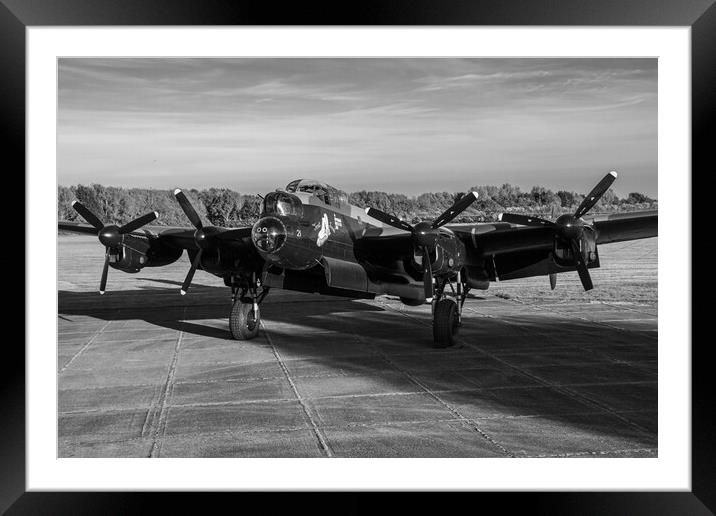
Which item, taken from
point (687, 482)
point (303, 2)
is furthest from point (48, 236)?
point (687, 482)

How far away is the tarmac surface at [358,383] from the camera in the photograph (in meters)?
10.7

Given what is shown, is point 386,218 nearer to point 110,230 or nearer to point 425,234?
point 425,234

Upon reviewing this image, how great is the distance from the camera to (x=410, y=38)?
1170 centimetres

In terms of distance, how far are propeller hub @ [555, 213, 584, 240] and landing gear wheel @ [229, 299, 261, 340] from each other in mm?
9357

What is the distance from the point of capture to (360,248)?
744 inches

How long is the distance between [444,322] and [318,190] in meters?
5.22

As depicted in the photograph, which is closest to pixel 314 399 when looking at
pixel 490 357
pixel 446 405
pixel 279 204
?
pixel 446 405

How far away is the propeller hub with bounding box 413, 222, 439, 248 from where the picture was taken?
1686 cm

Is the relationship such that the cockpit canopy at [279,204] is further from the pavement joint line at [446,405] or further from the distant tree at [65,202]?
the distant tree at [65,202]

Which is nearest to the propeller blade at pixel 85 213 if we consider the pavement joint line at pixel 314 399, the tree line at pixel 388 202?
the pavement joint line at pixel 314 399

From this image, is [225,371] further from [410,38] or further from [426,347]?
[410,38]

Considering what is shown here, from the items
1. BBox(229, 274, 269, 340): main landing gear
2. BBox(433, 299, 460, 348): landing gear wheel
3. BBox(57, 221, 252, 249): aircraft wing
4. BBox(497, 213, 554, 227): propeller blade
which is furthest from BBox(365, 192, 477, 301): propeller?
BBox(229, 274, 269, 340): main landing gear

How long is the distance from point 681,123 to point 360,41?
570 centimetres

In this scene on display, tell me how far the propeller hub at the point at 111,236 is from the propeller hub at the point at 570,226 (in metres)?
12.8
